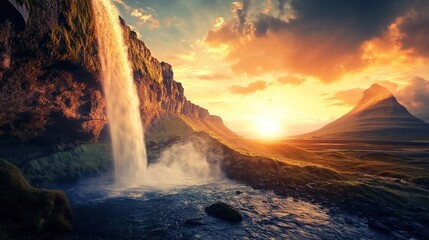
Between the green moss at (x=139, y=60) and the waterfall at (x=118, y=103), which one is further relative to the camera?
the green moss at (x=139, y=60)

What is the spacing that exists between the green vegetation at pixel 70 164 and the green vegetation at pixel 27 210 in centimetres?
2426

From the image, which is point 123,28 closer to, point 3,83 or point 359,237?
point 3,83

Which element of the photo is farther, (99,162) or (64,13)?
(99,162)

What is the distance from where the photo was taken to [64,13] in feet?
153

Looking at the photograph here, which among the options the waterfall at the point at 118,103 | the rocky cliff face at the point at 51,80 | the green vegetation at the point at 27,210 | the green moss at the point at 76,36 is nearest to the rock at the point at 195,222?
the green vegetation at the point at 27,210

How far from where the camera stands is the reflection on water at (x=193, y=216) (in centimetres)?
2939

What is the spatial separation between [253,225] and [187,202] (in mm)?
13273

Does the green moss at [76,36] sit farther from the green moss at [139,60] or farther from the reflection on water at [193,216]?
the green moss at [139,60]

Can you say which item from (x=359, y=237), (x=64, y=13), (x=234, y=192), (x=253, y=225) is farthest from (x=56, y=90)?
(x=359, y=237)

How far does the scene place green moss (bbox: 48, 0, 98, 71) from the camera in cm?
4559

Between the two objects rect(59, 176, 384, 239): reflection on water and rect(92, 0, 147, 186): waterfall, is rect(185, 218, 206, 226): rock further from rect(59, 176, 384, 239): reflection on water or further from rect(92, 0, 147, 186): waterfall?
rect(92, 0, 147, 186): waterfall

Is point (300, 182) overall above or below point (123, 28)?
below

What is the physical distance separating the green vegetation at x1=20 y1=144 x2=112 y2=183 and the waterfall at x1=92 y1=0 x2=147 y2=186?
16.4ft

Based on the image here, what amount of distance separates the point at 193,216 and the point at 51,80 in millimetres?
41924
